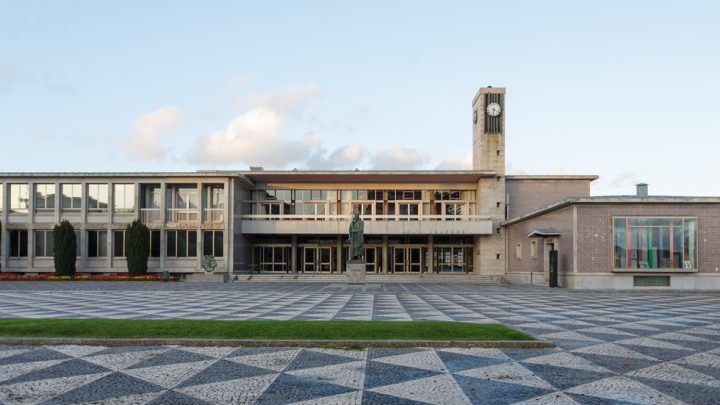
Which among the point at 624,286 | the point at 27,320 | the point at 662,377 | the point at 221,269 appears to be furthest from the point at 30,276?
the point at 662,377

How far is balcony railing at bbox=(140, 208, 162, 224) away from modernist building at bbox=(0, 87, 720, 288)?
71mm

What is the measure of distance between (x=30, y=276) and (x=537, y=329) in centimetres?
3698

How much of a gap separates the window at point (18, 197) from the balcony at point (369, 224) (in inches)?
603

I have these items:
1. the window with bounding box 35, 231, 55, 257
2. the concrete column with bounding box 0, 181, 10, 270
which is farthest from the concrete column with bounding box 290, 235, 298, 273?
the concrete column with bounding box 0, 181, 10, 270

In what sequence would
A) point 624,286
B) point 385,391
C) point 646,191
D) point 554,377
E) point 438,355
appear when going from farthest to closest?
point 646,191 → point 624,286 → point 438,355 → point 554,377 → point 385,391

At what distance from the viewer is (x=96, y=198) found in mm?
43406

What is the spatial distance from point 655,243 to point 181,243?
99.7ft

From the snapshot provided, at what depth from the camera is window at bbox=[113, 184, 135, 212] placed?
43.5 m

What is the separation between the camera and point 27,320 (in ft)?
40.9

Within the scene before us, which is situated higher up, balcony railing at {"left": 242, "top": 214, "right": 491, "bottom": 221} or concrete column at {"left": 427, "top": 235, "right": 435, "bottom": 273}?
balcony railing at {"left": 242, "top": 214, "right": 491, "bottom": 221}

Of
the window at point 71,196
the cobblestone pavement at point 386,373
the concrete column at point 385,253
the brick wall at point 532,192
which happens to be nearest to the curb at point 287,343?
the cobblestone pavement at point 386,373

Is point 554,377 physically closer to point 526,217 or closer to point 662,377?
point 662,377

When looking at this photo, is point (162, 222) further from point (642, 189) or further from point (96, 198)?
point (642, 189)

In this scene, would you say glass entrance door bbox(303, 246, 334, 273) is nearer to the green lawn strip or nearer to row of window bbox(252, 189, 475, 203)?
row of window bbox(252, 189, 475, 203)
